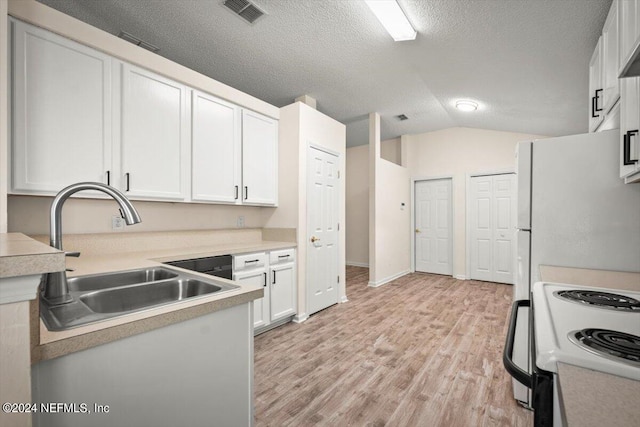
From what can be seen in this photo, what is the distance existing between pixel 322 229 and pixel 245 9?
2.34m

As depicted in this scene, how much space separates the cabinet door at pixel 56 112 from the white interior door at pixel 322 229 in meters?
1.97

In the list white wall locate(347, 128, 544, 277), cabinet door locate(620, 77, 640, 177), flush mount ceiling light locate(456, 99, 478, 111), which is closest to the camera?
cabinet door locate(620, 77, 640, 177)

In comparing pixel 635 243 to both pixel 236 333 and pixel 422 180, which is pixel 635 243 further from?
pixel 422 180

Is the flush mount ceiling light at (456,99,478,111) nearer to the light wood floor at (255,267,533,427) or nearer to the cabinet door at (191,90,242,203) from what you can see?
the light wood floor at (255,267,533,427)

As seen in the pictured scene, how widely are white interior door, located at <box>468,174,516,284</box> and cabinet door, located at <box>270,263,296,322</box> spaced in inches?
149

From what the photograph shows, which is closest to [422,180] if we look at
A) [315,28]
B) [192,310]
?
[315,28]

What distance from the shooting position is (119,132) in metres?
2.19

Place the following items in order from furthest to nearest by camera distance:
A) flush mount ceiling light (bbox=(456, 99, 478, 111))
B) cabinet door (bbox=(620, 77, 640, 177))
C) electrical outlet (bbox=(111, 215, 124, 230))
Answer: flush mount ceiling light (bbox=(456, 99, 478, 111))
electrical outlet (bbox=(111, 215, 124, 230))
cabinet door (bbox=(620, 77, 640, 177))

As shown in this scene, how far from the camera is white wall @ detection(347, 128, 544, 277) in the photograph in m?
5.04

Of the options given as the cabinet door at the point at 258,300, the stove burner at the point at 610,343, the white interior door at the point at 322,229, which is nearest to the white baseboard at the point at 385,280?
the white interior door at the point at 322,229

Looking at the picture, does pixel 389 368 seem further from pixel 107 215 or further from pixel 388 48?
pixel 388 48

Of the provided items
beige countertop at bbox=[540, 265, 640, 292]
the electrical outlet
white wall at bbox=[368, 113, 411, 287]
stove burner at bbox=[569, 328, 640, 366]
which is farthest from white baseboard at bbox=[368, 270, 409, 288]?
stove burner at bbox=[569, 328, 640, 366]

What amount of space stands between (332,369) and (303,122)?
2.50 metres

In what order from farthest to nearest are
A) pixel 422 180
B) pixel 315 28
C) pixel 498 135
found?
1. pixel 422 180
2. pixel 498 135
3. pixel 315 28
